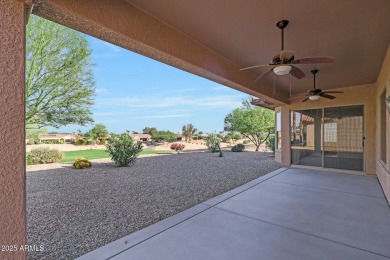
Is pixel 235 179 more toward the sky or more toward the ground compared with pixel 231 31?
more toward the ground

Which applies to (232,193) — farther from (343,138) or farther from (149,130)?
(149,130)

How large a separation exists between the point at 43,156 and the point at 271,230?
10641 millimetres

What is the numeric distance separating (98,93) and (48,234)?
10.5 meters

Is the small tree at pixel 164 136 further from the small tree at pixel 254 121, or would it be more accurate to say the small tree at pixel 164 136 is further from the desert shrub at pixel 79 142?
the small tree at pixel 254 121

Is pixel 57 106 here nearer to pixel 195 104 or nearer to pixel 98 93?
pixel 98 93

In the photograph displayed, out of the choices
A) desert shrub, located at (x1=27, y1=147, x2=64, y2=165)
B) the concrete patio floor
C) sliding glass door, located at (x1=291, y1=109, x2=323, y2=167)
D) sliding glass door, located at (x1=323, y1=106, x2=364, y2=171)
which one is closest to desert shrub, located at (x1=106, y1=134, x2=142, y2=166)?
desert shrub, located at (x1=27, y1=147, x2=64, y2=165)

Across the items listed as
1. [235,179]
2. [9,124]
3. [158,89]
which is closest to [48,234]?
[9,124]

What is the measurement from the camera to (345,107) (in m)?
6.97

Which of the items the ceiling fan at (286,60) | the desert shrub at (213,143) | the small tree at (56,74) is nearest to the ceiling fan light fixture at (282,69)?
the ceiling fan at (286,60)

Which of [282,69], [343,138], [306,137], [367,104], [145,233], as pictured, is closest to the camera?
[145,233]

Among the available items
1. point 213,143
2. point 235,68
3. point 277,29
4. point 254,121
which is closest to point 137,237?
point 277,29

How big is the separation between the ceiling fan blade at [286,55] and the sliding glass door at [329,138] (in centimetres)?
565

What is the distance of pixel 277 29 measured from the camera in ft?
10.2

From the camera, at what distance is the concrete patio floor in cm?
234
